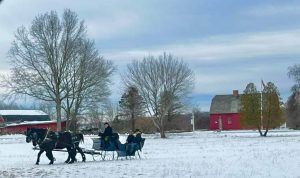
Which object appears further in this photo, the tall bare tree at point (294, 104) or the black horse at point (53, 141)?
the tall bare tree at point (294, 104)

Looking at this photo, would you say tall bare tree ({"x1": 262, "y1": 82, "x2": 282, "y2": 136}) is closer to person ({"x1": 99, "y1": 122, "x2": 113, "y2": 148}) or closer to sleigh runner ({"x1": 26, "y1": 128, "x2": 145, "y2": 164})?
sleigh runner ({"x1": 26, "y1": 128, "x2": 145, "y2": 164})

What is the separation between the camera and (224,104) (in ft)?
342

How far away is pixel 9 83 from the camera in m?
59.2

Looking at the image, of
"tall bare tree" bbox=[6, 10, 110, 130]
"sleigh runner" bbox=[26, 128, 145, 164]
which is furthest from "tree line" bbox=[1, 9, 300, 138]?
"sleigh runner" bbox=[26, 128, 145, 164]

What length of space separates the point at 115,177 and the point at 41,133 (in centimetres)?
760

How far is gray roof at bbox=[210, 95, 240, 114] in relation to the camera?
10269cm

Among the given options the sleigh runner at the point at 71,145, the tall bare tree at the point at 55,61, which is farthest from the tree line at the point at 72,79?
the sleigh runner at the point at 71,145

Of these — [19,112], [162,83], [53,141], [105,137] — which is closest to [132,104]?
[162,83]

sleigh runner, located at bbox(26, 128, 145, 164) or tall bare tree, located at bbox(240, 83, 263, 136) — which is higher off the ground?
tall bare tree, located at bbox(240, 83, 263, 136)

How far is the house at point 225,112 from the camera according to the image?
331 feet

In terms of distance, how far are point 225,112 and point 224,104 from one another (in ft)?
6.82

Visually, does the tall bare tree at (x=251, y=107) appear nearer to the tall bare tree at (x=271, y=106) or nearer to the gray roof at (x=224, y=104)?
the tall bare tree at (x=271, y=106)

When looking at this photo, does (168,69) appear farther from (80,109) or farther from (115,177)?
(115,177)

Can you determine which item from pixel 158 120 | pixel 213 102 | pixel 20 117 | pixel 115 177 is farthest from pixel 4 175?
pixel 20 117
